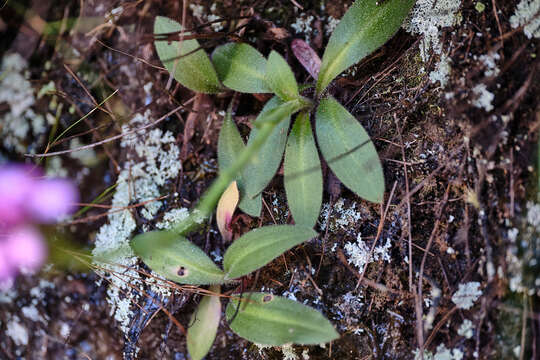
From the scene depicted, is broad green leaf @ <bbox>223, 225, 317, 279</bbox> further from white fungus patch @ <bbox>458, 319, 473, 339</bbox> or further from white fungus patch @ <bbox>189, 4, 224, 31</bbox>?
white fungus patch @ <bbox>189, 4, 224, 31</bbox>

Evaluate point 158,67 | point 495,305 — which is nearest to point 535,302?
point 495,305

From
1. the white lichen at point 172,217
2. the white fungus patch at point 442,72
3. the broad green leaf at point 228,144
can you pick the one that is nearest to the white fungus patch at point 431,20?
the white fungus patch at point 442,72

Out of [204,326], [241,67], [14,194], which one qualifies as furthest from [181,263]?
[14,194]

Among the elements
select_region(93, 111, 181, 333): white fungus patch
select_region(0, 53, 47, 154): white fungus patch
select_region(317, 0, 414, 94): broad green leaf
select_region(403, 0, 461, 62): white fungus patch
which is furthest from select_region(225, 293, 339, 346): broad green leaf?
select_region(0, 53, 47, 154): white fungus patch

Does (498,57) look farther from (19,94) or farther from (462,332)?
(19,94)

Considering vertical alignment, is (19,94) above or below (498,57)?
below

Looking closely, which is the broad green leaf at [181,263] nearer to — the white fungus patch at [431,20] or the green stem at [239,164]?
the green stem at [239,164]
